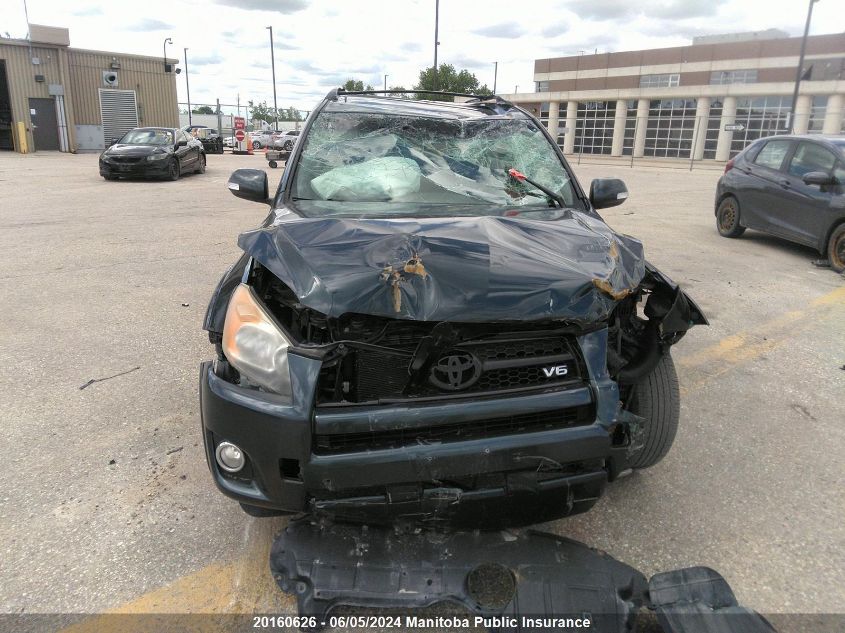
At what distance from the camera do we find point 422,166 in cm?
350

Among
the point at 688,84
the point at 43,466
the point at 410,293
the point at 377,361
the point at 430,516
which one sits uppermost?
the point at 688,84

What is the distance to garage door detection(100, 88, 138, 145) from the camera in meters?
32.2

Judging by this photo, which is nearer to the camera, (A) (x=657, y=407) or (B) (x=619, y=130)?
(A) (x=657, y=407)

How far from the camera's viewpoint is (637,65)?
4681 centimetres

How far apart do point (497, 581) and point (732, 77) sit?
4810 cm

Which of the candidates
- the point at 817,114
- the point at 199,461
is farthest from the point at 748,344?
the point at 817,114

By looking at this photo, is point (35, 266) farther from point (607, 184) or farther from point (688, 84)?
point (688, 84)

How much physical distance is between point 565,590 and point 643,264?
1.34m

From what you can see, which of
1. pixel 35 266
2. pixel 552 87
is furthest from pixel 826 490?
pixel 552 87

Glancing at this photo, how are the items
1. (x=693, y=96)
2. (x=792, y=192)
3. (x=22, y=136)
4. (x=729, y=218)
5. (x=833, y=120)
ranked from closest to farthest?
1. (x=792, y=192)
2. (x=729, y=218)
3. (x=22, y=136)
4. (x=833, y=120)
5. (x=693, y=96)

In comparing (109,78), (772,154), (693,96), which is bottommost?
(772,154)

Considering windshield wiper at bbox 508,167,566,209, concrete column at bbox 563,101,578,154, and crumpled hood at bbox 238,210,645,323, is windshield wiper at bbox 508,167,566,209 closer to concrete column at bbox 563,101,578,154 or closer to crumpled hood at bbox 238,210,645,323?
crumpled hood at bbox 238,210,645,323

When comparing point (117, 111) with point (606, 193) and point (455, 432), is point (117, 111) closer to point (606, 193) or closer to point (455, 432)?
point (606, 193)

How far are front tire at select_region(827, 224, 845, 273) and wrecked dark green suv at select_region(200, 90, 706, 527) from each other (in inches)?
242
